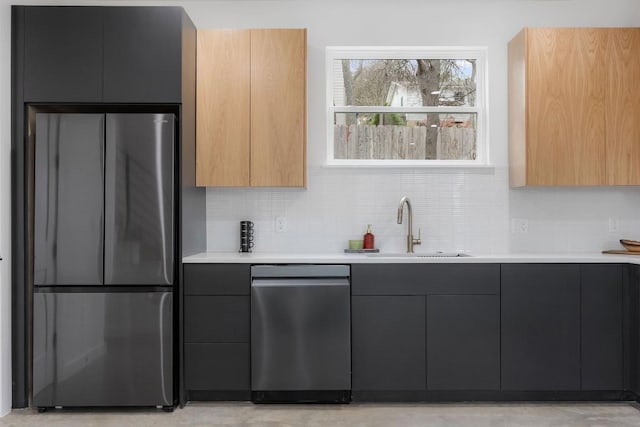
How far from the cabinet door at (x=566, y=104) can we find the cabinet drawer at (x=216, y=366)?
207 centimetres

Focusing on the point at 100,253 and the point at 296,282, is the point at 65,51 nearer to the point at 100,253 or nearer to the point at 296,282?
the point at 100,253

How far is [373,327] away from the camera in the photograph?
121 inches

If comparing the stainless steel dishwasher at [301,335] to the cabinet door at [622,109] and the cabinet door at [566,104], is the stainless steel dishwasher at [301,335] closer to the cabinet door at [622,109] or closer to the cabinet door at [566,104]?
the cabinet door at [566,104]

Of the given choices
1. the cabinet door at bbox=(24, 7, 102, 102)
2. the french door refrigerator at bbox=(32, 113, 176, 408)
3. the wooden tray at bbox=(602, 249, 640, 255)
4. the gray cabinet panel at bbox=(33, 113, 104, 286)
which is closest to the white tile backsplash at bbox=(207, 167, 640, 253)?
the wooden tray at bbox=(602, 249, 640, 255)

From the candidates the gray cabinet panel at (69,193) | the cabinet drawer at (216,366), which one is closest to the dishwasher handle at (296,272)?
the cabinet drawer at (216,366)

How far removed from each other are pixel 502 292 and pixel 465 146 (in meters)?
1.15

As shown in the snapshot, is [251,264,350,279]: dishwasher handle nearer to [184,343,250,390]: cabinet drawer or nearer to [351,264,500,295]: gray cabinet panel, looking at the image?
[351,264,500,295]: gray cabinet panel

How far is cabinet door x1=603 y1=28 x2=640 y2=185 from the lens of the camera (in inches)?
133

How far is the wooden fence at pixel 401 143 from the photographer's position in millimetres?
3766

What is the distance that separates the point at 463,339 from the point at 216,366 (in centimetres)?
142

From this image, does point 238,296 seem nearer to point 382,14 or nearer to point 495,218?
point 495,218

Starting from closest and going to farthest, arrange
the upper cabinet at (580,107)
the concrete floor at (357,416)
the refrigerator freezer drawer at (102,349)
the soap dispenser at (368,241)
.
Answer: the concrete floor at (357,416) → the refrigerator freezer drawer at (102,349) → the upper cabinet at (580,107) → the soap dispenser at (368,241)

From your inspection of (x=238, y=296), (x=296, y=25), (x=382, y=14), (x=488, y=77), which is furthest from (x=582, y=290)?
(x=296, y=25)

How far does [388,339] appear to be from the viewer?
3.08m
